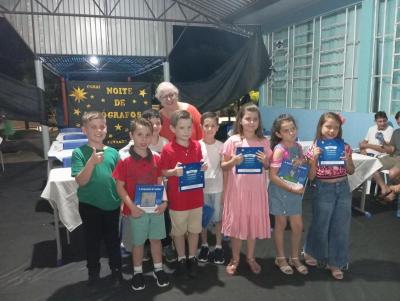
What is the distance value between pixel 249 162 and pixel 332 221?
→ 0.86 m

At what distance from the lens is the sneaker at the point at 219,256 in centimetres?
309

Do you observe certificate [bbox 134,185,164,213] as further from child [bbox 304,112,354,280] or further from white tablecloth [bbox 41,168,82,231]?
child [bbox 304,112,354,280]

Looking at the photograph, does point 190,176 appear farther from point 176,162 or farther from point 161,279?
point 161,279

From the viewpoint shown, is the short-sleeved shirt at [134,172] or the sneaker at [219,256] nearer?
the short-sleeved shirt at [134,172]

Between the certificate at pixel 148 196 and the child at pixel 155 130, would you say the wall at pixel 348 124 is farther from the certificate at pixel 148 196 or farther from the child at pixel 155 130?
the certificate at pixel 148 196

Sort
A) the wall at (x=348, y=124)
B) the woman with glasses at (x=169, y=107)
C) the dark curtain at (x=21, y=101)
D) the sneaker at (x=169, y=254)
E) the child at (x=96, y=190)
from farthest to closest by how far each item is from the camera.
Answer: the dark curtain at (x=21, y=101) < the wall at (x=348, y=124) < the sneaker at (x=169, y=254) < the woman with glasses at (x=169, y=107) < the child at (x=96, y=190)

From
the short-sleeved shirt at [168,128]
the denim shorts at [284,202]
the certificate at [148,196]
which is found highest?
the short-sleeved shirt at [168,128]

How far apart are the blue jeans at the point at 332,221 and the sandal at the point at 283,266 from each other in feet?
0.91

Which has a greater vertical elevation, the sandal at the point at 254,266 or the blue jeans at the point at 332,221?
the blue jeans at the point at 332,221

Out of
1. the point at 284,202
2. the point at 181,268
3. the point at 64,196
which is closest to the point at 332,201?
the point at 284,202

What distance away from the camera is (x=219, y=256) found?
311 centimetres

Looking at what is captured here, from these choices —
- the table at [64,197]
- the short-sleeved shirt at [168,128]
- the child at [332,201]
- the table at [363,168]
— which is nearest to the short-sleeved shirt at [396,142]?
the table at [363,168]

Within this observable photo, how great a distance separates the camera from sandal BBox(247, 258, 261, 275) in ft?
9.44

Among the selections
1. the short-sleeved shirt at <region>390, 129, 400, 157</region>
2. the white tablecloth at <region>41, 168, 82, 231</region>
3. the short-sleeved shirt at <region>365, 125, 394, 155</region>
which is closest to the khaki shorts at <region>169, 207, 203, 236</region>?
the white tablecloth at <region>41, 168, 82, 231</region>
